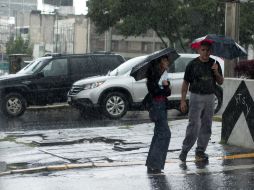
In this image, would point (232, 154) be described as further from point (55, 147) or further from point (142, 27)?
point (142, 27)

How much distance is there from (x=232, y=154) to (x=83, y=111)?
896cm

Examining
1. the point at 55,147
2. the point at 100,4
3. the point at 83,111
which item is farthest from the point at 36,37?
the point at 55,147

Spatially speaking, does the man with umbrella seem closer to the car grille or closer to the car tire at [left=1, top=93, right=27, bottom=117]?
the car grille

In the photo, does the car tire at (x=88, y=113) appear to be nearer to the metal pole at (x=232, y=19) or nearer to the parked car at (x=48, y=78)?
the parked car at (x=48, y=78)

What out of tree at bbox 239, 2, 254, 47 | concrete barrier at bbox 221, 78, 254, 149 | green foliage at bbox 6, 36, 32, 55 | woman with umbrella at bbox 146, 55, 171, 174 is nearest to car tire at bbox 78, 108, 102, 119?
concrete barrier at bbox 221, 78, 254, 149

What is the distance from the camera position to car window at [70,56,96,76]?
61.1 feet

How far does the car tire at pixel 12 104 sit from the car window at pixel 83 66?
177 cm

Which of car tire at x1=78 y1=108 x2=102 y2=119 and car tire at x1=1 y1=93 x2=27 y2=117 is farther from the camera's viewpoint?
car tire at x1=1 y1=93 x2=27 y2=117

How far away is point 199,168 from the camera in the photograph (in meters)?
8.64

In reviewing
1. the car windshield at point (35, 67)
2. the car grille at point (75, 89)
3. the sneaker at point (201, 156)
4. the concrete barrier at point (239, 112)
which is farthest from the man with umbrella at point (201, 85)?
the car windshield at point (35, 67)

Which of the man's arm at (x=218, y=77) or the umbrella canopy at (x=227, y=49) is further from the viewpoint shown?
the umbrella canopy at (x=227, y=49)

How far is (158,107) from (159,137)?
1.32ft

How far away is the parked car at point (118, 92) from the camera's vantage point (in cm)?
1678

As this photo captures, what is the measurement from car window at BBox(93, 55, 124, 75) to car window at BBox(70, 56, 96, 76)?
0.17 m
